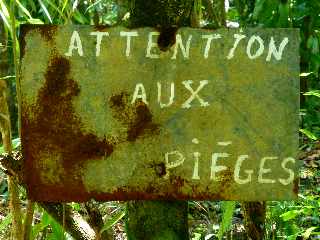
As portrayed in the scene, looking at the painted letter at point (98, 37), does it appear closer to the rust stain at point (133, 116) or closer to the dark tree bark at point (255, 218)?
the rust stain at point (133, 116)

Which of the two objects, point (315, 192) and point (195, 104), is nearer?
point (195, 104)

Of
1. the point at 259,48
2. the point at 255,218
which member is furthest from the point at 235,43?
the point at 255,218

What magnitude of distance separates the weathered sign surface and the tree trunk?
1.8 inches

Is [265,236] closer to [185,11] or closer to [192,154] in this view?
[192,154]

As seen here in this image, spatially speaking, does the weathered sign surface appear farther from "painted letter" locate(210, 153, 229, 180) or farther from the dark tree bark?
the dark tree bark

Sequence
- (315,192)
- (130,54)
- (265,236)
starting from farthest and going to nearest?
(315,192)
(265,236)
(130,54)

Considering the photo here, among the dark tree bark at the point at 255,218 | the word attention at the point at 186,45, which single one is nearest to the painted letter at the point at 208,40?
the word attention at the point at 186,45

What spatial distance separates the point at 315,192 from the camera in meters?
2.52

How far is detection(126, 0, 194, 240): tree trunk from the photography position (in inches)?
33.4

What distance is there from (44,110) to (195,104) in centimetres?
24

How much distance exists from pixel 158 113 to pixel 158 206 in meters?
0.16

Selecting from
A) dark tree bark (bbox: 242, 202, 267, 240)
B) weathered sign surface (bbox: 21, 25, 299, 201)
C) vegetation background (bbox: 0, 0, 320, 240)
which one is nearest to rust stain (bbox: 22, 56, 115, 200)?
weathered sign surface (bbox: 21, 25, 299, 201)

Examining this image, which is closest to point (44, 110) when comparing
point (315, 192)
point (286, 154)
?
point (286, 154)

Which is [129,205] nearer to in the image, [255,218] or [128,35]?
[128,35]
